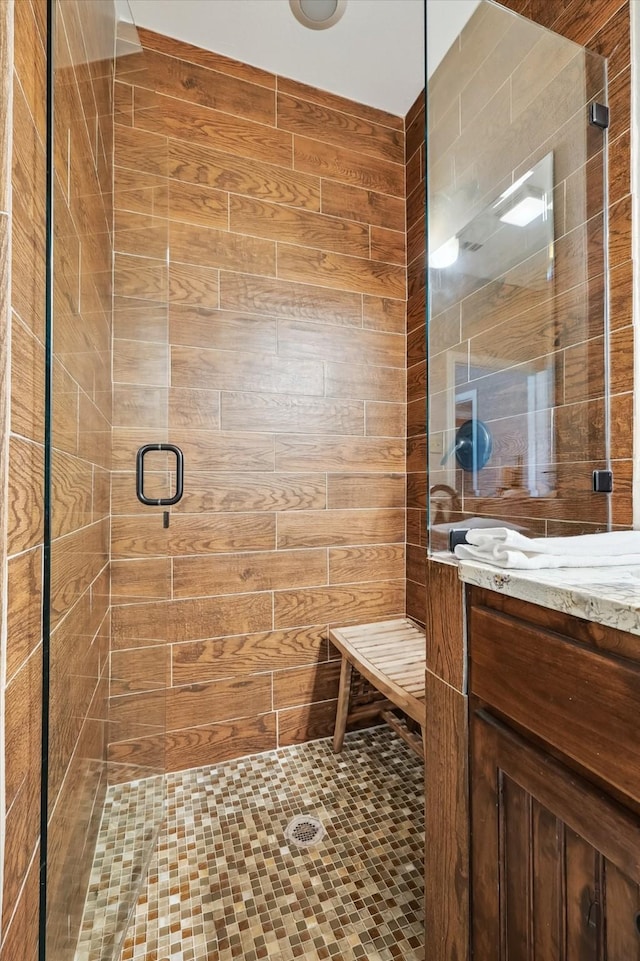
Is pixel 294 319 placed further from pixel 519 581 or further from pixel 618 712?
pixel 618 712

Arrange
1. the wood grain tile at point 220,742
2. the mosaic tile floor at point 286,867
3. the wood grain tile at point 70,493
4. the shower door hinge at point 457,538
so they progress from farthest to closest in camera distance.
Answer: the wood grain tile at point 220,742 < the mosaic tile floor at point 286,867 < the shower door hinge at point 457,538 < the wood grain tile at point 70,493

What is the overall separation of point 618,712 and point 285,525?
1.41 metres

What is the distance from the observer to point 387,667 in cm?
151

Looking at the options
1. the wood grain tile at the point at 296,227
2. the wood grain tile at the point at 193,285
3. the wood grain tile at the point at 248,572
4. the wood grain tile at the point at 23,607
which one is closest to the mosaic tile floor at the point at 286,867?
the wood grain tile at the point at 248,572

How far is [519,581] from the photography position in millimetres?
670

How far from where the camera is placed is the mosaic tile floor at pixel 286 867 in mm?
1047

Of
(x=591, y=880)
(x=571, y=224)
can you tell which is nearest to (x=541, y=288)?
(x=571, y=224)

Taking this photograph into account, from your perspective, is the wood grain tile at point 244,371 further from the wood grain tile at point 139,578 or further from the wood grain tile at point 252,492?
the wood grain tile at point 139,578

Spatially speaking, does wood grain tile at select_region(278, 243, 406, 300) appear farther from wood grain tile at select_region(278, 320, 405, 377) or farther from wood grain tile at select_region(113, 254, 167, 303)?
wood grain tile at select_region(113, 254, 167, 303)

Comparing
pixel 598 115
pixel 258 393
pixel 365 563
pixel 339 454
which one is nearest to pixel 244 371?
pixel 258 393

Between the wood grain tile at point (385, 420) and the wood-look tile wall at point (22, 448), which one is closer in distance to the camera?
the wood-look tile wall at point (22, 448)

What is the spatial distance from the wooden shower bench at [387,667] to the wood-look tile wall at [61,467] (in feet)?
2.81

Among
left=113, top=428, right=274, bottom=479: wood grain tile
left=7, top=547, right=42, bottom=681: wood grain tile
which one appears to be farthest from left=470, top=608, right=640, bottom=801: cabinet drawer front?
left=113, top=428, right=274, bottom=479: wood grain tile

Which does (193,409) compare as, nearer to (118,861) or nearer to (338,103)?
(118,861)
